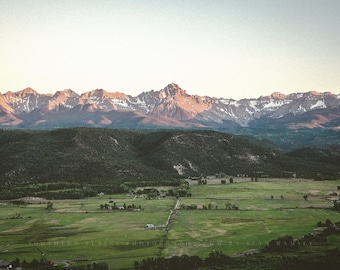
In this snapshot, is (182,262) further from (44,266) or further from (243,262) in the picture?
(44,266)

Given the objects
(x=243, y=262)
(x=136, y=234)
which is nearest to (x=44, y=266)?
(x=136, y=234)

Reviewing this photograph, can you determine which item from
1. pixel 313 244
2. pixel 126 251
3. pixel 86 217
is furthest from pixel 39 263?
pixel 313 244

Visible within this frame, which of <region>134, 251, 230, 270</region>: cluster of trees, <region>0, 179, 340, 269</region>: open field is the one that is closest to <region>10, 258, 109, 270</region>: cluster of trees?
<region>0, 179, 340, 269</region>: open field

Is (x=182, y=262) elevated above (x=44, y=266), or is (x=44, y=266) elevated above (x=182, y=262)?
(x=44, y=266)

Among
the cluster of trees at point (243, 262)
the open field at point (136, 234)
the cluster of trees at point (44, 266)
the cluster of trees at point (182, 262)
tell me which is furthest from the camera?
the open field at point (136, 234)

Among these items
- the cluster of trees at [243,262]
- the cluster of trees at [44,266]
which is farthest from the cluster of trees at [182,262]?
the cluster of trees at [44,266]

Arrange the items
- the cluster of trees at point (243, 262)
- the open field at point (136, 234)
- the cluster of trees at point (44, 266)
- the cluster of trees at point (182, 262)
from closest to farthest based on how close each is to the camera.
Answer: the cluster of trees at point (44, 266), the cluster of trees at point (243, 262), the cluster of trees at point (182, 262), the open field at point (136, 234)

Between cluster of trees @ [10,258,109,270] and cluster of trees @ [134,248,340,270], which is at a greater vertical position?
cluster of trees @ [10,258,109,270]

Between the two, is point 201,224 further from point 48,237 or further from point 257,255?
point 48,237

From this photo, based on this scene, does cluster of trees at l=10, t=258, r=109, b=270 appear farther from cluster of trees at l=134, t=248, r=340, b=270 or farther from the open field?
cluster of trees at l=134, t=248, r=340, b=270

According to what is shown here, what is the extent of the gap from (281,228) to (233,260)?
4661 centimetres

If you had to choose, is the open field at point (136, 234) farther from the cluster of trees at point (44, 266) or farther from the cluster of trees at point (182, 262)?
the cluster of trees at point (182, 262)

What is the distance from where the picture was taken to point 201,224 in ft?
590

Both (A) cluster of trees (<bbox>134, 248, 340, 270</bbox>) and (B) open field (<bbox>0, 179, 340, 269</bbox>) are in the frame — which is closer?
(A) cluster of trees (<bbox>134, 248, 340, 270</bbox>)
